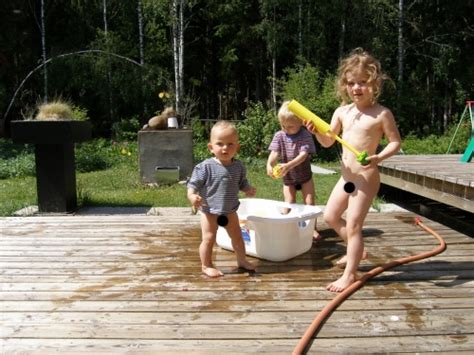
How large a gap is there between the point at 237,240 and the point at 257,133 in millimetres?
8912

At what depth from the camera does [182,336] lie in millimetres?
2143

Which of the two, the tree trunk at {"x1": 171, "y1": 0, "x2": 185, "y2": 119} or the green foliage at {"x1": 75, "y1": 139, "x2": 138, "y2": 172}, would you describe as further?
the tree trunk at {"x1": 171, "y1": 0, "x2": 185, "y2": 119}

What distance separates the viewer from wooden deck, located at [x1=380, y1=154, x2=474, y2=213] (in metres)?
3.93

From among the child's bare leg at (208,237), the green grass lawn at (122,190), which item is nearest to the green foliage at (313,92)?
the green grass lawn at (122,190)

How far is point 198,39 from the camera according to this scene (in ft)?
67.3

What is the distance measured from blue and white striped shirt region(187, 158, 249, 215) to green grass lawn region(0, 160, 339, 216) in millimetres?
2853

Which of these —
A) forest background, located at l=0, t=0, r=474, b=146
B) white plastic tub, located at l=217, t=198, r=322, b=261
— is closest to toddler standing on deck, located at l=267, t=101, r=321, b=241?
white plastic tub, located at l=217, t=198, r=322, b=261

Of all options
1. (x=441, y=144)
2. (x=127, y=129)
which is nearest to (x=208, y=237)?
(x=441, y=144)

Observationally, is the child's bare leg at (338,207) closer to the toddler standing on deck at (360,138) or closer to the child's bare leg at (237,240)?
the toddler standing on deck at (360,138)

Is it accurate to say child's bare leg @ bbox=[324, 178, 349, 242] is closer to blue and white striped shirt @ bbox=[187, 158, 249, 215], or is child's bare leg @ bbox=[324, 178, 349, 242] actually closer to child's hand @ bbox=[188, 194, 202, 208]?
blue and white striped shirt @ bbox=[187, 158, 249, 215]

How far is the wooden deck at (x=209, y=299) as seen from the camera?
6.89 feet

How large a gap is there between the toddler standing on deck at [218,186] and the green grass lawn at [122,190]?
9.27ft

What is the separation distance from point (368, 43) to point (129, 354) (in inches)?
671

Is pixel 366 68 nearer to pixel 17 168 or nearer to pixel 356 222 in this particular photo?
pixel 356 222
